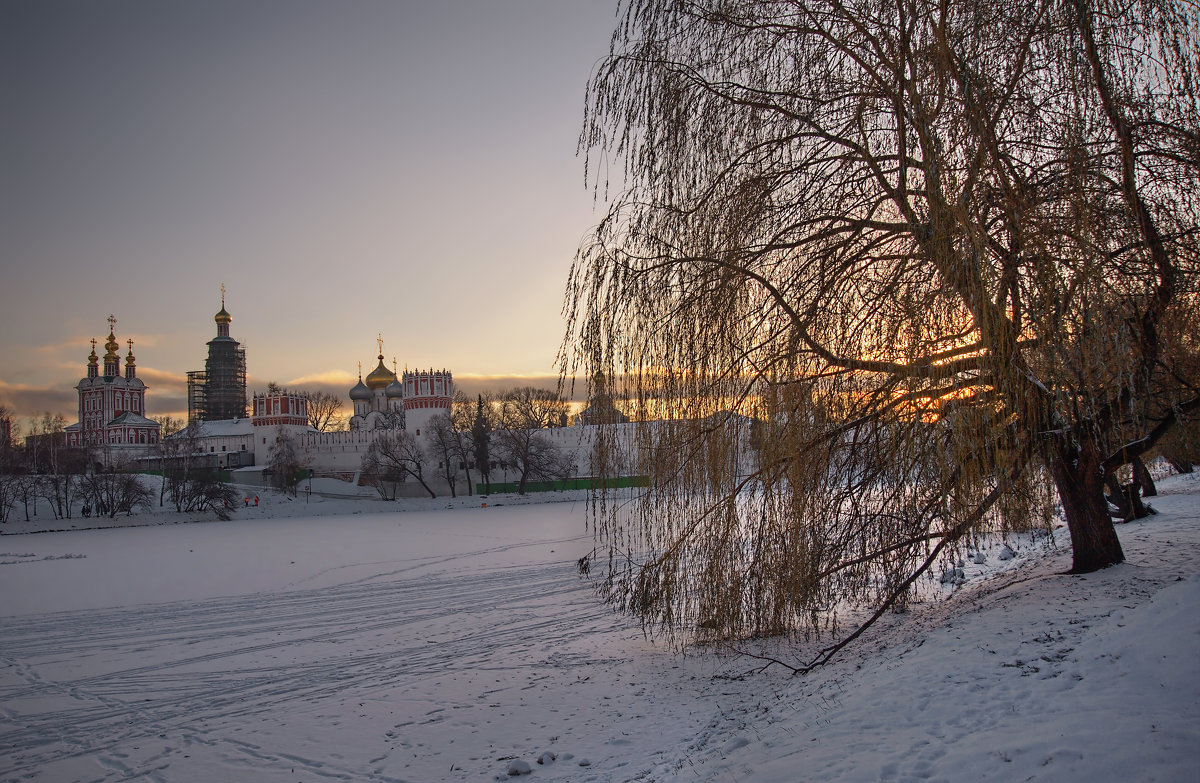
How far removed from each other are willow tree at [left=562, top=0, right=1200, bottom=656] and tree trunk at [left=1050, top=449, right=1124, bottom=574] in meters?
→ 0.02

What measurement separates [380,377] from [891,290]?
2497 inches

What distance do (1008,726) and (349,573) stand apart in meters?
14.0

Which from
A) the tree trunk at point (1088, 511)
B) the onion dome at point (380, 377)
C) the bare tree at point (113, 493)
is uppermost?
the onion dome at point (380, 377)

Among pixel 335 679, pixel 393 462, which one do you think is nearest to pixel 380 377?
pixel 393 462

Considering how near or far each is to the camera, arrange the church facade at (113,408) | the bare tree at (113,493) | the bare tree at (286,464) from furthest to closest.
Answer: the church facade at (113,408), the bare tree at (286,464), the bare tree at (113,493)

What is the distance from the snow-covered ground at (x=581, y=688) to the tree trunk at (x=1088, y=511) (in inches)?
7.5

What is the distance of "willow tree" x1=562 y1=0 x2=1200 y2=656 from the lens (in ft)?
12.7

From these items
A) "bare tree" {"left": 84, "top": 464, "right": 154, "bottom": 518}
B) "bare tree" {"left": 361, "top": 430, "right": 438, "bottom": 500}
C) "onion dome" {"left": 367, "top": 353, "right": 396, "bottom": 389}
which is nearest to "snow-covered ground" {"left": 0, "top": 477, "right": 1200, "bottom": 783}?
"bare tree" {"left": 84, "top": 464, "right": 154, "bottom": 518}

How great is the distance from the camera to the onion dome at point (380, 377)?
63.8m

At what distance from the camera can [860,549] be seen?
5.13m

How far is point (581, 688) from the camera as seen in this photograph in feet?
20.6

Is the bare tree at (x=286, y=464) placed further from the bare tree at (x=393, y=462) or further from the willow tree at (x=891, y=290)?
the willow tree at (x=891, y=290)

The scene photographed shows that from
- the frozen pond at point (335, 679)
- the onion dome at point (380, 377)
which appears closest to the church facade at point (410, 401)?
the onion dome at point (380, 377)

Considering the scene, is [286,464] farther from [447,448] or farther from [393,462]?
[447,448]
